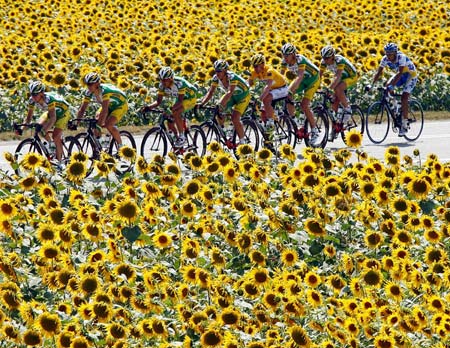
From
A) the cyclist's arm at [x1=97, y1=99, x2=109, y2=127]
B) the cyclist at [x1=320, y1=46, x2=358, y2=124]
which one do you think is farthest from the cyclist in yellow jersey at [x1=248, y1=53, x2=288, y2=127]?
the cyclist's arm at [x1=97, y1=99, x2=109, y2=127]

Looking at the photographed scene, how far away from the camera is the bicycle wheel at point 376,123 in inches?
790

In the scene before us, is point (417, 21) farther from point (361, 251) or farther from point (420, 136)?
point (361, 251)

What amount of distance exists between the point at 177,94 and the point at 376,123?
4.31m

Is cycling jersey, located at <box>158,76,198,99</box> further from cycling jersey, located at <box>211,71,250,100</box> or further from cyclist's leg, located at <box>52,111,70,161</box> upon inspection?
cyclist's leg, located at <box>52,111,70,161</box>

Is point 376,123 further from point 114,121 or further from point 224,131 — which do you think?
A: point 114,121

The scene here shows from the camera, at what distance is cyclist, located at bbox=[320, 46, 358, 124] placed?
19.1 metres

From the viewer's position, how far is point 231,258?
10477mm

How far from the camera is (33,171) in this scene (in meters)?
11.5

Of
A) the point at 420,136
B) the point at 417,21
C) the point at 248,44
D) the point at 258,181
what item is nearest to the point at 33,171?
the point at 258,181

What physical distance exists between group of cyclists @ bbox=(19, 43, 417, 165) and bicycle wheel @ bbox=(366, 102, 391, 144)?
1.13 feet

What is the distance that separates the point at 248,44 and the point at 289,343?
1856 cm

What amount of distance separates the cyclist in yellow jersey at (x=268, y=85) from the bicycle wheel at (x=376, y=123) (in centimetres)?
211

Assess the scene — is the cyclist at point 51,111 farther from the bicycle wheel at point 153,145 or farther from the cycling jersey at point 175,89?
the cycling jersey at point 175,89

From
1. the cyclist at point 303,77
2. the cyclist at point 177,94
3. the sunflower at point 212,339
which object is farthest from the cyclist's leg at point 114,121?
the sunflower at point 212,339
